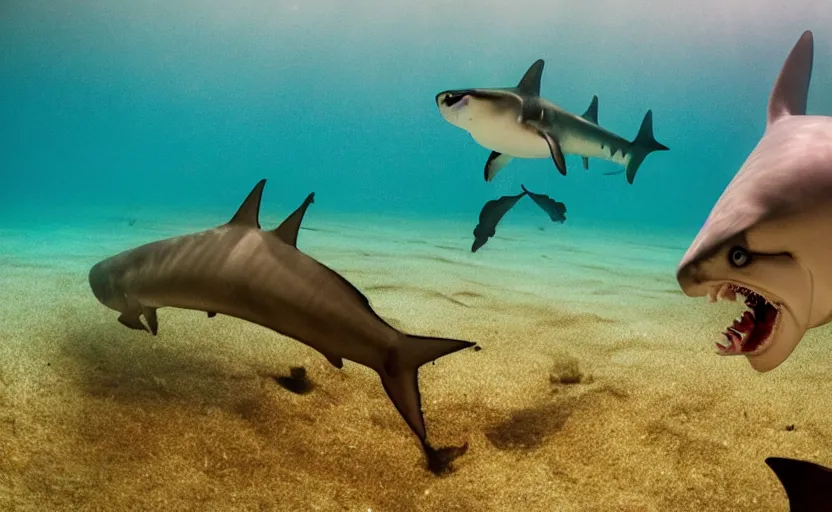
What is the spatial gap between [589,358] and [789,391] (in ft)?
3.51

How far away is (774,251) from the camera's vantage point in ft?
4.58

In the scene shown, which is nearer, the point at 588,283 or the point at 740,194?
the point at 740,194

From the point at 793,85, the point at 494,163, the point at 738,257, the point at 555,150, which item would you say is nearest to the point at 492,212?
the point at 494,163

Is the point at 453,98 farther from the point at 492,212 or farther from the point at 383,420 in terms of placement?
the point at 492,212

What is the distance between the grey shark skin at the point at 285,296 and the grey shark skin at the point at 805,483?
38.0 inches

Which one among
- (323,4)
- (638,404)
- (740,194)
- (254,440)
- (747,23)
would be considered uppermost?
(323,4)

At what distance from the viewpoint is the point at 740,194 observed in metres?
1.58

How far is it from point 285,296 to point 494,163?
3964 mm

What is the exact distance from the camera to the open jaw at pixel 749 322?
1562mm

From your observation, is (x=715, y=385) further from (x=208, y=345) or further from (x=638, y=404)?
(x=208, y=345)

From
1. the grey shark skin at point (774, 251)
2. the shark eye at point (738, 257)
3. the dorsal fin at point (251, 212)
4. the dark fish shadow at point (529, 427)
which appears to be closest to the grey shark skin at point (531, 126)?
the dorsal fin at point (251, 212)

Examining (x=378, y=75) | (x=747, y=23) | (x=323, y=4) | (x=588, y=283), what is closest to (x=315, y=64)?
(x=378, y=75)

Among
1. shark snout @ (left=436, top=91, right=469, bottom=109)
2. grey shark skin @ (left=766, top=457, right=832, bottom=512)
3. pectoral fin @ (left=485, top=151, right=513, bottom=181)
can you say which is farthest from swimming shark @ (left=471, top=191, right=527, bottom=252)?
grey shark skin @ (left=766, top=457, right=832, bottom=512)

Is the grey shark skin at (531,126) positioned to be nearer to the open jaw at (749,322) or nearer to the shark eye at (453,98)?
the shark eye at (453,98)
